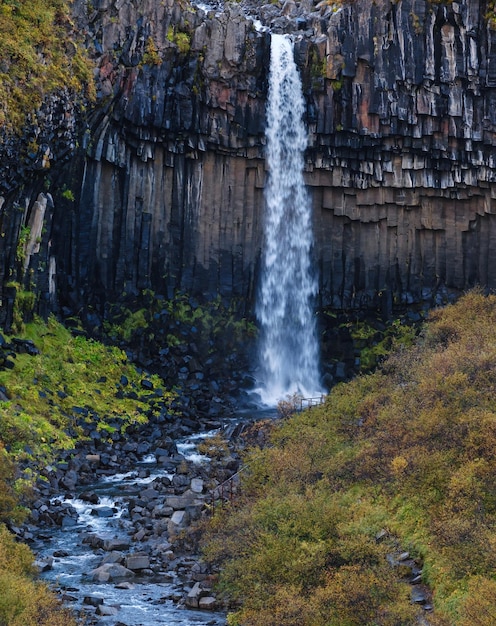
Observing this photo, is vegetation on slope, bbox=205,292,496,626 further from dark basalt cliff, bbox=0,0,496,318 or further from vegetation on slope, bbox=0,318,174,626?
dark basalt cliff, bbox=0,0,496,318

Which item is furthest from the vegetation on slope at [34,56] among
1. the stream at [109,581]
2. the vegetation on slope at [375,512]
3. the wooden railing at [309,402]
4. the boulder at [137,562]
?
the boulder at [137,562]

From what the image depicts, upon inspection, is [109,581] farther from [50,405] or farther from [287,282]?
[287,282]

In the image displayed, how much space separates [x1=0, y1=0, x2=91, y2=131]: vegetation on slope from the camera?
2869 cm

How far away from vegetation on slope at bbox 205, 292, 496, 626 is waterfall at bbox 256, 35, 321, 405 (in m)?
14.5

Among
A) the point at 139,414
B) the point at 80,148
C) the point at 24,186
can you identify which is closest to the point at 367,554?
the point at 139,414

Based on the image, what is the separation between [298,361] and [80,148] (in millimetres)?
13789

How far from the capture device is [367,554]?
50.5 ft

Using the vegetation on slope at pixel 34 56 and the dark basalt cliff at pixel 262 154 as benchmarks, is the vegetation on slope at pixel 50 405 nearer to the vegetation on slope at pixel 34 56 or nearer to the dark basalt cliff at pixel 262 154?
the dark basalt cliff at pixel 262 154

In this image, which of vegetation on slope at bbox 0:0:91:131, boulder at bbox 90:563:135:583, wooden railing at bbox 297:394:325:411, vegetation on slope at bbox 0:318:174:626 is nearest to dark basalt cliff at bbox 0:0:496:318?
vegetation on slope at bbox 0:0:91:131

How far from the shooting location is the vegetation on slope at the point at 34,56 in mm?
28688

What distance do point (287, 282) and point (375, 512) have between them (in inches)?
900

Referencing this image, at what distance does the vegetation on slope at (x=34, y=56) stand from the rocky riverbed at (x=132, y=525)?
11.6 metres

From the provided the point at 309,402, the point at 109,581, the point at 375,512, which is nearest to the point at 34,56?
the point at 309,402

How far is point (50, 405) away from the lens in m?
28.8
